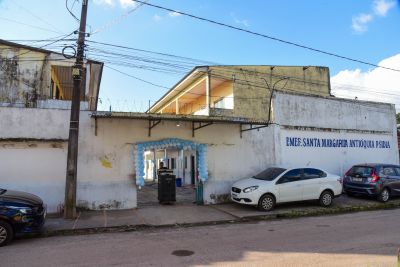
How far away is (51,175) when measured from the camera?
12523mm

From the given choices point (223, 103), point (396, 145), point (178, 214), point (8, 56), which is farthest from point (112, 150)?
point (396, 145)

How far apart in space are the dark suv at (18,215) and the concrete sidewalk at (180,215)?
3.13 feet

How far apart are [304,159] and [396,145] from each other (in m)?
6.89

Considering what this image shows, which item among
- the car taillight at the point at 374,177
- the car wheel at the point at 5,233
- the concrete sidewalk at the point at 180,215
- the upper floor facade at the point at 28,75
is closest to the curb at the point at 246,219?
the concrete sidewalk at the point at 180,215

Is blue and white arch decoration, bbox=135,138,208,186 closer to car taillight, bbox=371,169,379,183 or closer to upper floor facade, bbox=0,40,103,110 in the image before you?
upper floor facade, bbox=0,40,103,110

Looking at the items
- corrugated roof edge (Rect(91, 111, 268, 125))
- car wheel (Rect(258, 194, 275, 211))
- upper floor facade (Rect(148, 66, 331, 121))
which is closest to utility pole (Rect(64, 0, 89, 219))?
corrugated roof edge (Rect(91, 111, 268, 125))

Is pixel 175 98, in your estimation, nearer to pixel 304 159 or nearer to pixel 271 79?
pixel 271 79

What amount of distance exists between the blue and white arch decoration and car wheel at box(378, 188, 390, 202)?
282 inches

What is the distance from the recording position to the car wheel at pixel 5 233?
8203 mm

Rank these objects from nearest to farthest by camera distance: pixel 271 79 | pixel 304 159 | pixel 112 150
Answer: pixel 112 150 < pixel 304 159 < pixel 271 79

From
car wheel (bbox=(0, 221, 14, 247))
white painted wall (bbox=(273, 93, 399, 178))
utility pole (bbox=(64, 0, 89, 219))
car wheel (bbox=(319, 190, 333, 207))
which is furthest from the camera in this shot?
white painted wall (bbox=(273, 93, 399, 178))

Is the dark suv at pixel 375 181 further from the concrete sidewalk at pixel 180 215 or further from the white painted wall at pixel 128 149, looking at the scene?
the white painted wall at pixel 128 149

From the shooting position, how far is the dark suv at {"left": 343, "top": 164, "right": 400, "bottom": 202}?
1495 centimetres

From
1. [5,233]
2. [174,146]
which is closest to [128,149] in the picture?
[174,146]
